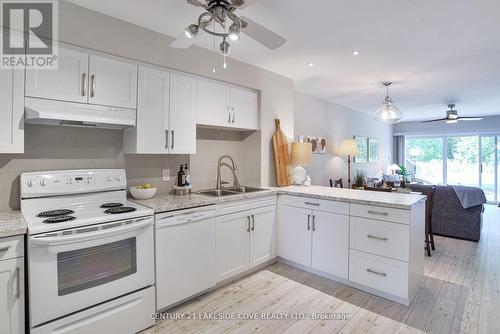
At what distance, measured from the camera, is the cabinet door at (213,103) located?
9.46 feet

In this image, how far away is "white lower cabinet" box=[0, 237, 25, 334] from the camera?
1.52 meters

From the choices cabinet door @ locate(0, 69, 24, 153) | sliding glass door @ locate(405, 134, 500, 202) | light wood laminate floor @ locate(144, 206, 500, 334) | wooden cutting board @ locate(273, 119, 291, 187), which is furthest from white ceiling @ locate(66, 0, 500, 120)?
sliding glass door @ locate(405, 134, 500, 202)

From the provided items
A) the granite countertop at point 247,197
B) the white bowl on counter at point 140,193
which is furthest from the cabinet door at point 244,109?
the white bowl on counter at point 140,193

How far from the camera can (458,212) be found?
4.26m

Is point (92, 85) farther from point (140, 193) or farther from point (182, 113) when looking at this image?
point (140, 193)

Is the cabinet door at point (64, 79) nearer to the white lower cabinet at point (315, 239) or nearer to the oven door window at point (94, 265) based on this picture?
the oven door window at point (94, 265)

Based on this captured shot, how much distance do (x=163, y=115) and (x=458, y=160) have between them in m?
8.91

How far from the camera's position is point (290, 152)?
3807mm

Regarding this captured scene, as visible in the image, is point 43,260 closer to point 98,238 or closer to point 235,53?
point 98,238

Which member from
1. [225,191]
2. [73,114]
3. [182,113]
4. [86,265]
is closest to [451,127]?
[225,191]

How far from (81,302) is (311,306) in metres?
1.82

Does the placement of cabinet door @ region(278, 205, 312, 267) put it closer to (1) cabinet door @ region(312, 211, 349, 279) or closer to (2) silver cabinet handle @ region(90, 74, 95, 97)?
(1) cabinet door @ region(312, 211, 349, 279)

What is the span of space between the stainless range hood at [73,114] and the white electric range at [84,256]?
41 centimetres

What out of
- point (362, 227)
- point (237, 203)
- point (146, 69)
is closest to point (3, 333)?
point (237, 203)
